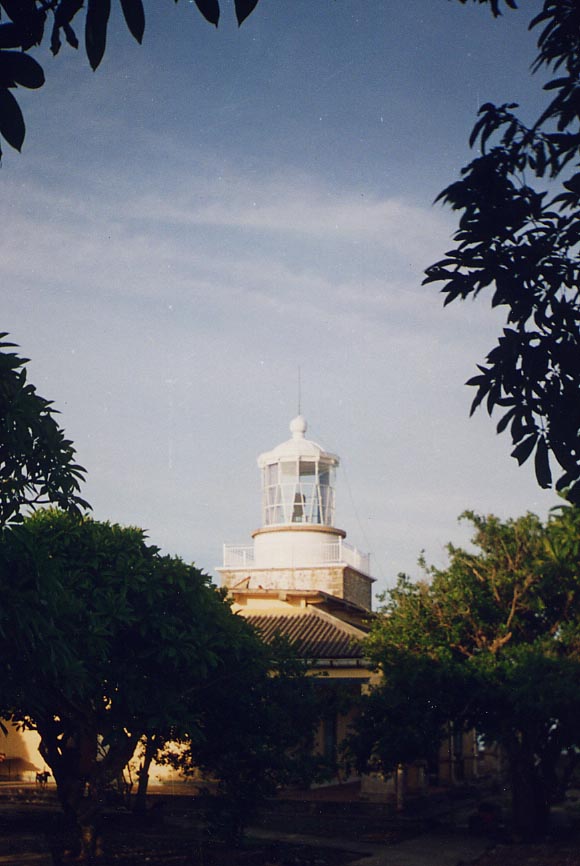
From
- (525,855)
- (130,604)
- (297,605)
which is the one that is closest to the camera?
(130,604)

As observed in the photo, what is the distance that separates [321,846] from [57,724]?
6254 millimetres

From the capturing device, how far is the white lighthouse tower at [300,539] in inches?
1382

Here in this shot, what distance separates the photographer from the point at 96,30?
3.21m

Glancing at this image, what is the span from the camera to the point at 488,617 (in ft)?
62.7

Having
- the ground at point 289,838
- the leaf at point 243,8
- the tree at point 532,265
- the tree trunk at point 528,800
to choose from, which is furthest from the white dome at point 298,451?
the leaf at point 243,8

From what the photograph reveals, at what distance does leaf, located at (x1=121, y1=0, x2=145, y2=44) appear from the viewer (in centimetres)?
326

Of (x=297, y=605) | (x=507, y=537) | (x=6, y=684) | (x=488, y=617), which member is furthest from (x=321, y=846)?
(x=297, y=605)

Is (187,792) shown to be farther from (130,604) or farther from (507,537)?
(130,604)

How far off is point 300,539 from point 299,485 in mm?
2200

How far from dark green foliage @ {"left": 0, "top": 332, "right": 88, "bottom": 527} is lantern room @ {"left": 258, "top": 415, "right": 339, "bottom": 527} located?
2401 cm

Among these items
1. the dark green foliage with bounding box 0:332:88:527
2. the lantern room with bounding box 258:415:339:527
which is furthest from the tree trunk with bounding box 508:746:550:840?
the lantern room with bounding box 258:415:339:527

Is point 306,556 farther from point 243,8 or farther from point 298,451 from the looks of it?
point 243,8

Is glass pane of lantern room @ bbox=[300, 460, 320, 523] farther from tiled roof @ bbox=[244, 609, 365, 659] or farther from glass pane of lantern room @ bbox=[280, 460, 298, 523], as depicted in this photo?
tiled roof @ bbox=[244, 609, 365, 659]

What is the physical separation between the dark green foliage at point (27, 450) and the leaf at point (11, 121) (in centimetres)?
812
